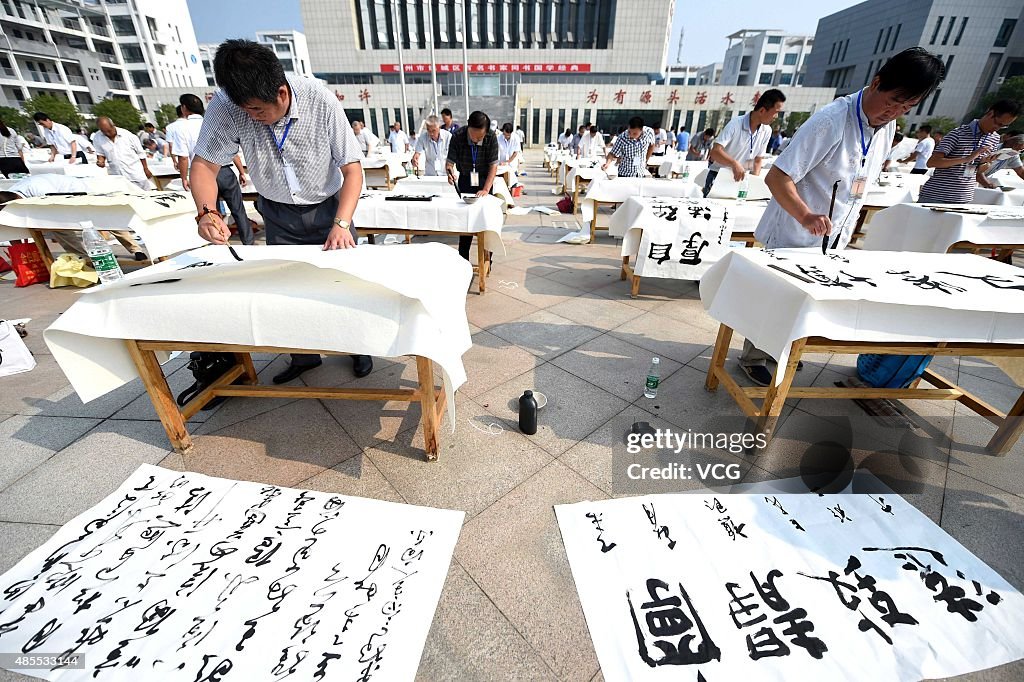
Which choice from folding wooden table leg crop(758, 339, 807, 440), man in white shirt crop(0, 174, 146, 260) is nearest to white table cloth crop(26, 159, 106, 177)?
man in white shirt crop(0, 174, 146, 260)

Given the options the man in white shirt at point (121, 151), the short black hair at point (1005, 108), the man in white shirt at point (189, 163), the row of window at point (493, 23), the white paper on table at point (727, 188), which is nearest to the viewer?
the short black hair at point (1005, 108)

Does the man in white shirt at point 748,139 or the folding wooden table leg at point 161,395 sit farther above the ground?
the man in white shirt at point 748,139

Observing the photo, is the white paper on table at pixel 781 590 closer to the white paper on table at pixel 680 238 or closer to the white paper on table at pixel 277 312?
the white paper on table at pixel 277 312

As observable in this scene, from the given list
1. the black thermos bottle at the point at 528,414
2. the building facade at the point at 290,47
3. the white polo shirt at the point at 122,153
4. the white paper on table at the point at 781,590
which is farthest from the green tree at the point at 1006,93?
the building facade at the point at 290,47

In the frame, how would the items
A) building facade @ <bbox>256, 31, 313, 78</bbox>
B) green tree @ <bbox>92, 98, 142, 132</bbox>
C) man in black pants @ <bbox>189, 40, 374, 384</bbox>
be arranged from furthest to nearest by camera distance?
building facade @ <bbox>256, 31, 313, 78</bbox> → green tree @ <bbox>92, 98, 142, 132</bbox> → man in black pants @ <bbox>189, 40, 374, 384</bbox>

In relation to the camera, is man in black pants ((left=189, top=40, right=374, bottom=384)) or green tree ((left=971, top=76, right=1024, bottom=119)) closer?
man in black pants ((left=189, top=40, right=374, bottom=384))

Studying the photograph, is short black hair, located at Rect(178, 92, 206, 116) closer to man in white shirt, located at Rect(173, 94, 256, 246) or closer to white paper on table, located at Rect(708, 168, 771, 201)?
man in white shirt, located at Rect(173, 94, 256, 246)

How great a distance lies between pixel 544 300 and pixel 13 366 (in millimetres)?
4195

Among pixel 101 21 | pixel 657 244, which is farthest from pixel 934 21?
pixel 101 21

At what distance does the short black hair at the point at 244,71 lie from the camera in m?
1.75

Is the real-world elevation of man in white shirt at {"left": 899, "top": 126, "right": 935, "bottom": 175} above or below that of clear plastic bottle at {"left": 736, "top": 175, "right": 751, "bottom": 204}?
above

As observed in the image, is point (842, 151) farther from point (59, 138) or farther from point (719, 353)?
point (59, 138)

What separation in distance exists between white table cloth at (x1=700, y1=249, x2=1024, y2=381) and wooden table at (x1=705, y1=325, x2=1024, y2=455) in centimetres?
10

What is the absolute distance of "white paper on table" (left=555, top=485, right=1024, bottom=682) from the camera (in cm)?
131
